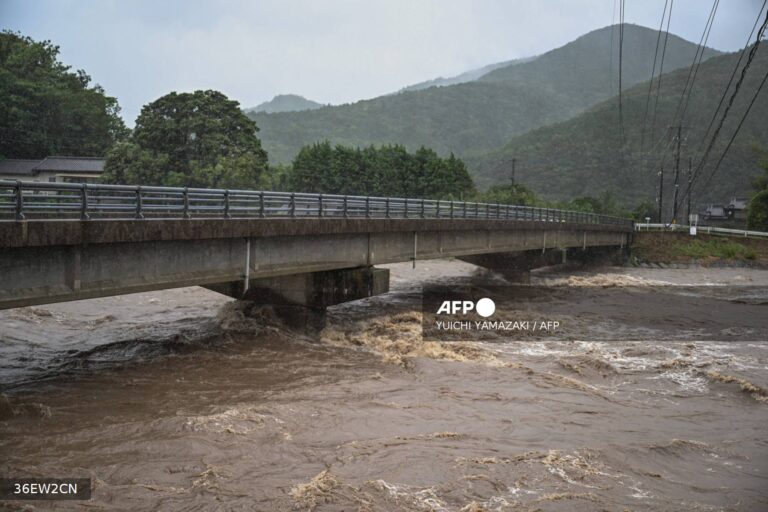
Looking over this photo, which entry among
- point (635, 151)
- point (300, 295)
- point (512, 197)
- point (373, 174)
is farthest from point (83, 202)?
point (635, 151)

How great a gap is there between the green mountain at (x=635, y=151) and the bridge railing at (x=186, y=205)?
307 ft

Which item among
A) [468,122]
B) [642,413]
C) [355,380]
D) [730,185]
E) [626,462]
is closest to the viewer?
[626,462]

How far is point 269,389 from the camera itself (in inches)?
549

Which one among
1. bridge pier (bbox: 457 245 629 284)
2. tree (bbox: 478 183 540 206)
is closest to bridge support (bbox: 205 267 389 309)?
bridge pier (bbox: 457 245 629 284)

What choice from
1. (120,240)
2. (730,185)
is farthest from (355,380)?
(730,185)

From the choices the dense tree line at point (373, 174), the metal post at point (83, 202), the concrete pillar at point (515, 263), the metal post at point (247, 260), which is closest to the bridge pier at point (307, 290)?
the metal post at point (247, 260)

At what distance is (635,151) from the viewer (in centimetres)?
13788

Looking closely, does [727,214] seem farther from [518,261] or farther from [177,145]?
[177,145]

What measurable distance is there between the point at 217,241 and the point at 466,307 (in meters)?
14.9

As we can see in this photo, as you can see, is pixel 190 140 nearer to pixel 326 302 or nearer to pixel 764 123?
pixel 326 302

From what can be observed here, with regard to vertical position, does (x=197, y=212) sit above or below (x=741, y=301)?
above

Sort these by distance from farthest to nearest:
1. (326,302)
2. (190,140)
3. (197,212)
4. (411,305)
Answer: (190,140), (411,305), (326,302), (197,212)

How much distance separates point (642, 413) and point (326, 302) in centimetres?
1091

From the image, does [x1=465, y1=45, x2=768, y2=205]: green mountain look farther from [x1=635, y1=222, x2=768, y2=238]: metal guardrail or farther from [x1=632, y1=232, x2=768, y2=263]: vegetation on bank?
[x1=632, y1=232, x2=768, y2=263]: vegetation on bank
